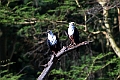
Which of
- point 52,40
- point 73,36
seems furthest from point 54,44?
point 73,36

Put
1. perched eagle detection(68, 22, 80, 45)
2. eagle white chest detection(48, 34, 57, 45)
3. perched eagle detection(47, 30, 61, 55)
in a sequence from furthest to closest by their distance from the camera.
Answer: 1. perched eagle detection(68, 22, 80, 45)
2. eagle white chest detection(48, 34, 57, 45)
3. perched eagle detection(47, 30, 61, 55)

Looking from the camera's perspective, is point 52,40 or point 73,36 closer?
point 52,40

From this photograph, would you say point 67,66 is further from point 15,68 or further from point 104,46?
point 15,68

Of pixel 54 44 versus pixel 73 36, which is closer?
pixel 54 44

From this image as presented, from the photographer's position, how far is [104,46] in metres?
14.7

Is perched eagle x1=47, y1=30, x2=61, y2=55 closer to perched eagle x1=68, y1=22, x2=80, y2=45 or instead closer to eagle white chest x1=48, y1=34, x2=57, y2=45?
eagle white chest x1=48, y1=34, x2=57, y2=45

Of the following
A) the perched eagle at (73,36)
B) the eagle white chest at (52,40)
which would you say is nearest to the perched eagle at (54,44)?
the eagle white chest at (52,40)

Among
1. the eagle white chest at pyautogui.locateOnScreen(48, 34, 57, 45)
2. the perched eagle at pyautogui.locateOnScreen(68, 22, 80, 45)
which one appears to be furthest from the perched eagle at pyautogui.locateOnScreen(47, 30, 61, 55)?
the perched eagle at pyautogui.locateOnScreen(68, 22, 80, 45)

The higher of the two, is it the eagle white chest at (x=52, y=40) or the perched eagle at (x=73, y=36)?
the eagle white chest at (x=52, y=40)

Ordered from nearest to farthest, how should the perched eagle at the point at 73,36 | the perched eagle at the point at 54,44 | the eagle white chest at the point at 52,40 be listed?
the perched eagle at the point at 54,44 → the eagle white chest at the point at 52,40 → the perched eagle at the point at 73,36

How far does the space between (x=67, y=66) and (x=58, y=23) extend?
4.93ft

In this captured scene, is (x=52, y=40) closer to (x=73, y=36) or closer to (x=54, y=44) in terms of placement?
(x=54, y=44)

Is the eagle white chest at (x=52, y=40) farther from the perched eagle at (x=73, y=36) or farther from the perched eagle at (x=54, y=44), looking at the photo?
the perched eagle at (x=73, y=36)

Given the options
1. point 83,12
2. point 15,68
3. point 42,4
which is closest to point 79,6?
point 83,12
